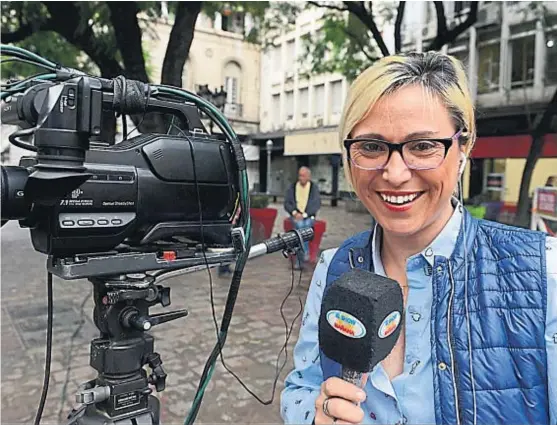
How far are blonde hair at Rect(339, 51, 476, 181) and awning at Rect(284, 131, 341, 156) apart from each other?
864 inches

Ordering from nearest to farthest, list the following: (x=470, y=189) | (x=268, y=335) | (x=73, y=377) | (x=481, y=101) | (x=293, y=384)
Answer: (x=293, y=384)
(x=73, y=377)
(x=268, y=335)
(x=481, y=101)
(x=470, y=189)

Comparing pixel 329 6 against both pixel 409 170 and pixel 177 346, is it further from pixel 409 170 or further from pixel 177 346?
pixel 409 170

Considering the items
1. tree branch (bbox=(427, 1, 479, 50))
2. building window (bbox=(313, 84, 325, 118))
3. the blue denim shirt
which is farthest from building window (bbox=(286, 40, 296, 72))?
the blue denim shirt

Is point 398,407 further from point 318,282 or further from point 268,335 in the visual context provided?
point 268,335

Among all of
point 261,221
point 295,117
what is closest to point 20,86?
point 261,221

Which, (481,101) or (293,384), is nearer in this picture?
(293,384)

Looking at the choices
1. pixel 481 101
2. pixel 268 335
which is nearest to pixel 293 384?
pixel 268 335

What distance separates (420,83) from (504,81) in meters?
16.1

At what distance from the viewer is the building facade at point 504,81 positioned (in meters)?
14.3

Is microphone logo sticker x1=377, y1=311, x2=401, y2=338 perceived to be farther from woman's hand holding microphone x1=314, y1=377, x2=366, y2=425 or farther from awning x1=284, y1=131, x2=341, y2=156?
awning x1=284, y1=131, x2=341, y2=156

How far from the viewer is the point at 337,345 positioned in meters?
0.94

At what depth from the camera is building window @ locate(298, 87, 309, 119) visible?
2739cm

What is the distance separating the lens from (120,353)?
5.06ft

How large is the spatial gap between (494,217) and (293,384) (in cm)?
1268
